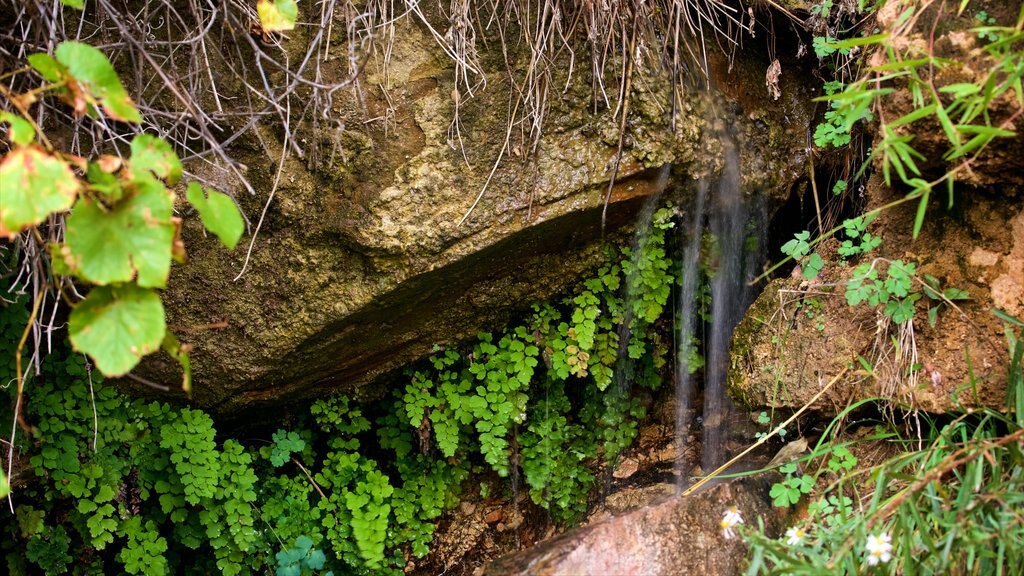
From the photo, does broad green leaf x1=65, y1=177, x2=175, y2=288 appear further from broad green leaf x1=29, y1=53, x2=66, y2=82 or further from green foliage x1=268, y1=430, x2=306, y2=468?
green foliage x1=268, y1=430, x2=306, y2=468

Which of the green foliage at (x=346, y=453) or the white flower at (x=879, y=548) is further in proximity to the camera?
the green foliage at (x=346, y=453)

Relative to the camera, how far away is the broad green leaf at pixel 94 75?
1.69 meters

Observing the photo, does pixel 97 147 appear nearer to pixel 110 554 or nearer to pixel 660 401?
pixel 110 554

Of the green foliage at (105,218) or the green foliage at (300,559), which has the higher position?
the green foliage at (105,218)

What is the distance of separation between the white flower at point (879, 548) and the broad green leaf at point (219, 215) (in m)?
1.77

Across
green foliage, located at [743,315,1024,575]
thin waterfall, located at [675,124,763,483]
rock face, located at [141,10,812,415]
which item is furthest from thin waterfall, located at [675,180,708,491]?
green foliage, located at [743,315,1024,575]

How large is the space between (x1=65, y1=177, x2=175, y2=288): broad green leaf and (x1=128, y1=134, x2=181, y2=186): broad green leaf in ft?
0.17

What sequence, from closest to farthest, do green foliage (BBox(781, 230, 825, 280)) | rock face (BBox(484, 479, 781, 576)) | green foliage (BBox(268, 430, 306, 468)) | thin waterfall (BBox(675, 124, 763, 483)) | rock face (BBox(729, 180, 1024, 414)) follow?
rock face (BBox(729, 180, 1024, 414))
rock face (BBox(484, 479, 781, 576))
green foliage (BBox(781, 230, 825, 280))
thin waterfall (BBox(675, 124, 763, 483))
green foliage (BBox(268, 430, 306, 468))

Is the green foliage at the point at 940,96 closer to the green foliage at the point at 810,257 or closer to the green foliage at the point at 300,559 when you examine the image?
the green foliage at the point at 810,257

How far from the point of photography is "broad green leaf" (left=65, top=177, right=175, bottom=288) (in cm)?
157

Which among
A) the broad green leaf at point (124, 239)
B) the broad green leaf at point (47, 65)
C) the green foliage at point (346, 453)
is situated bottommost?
the green foliage at point (346, 453)

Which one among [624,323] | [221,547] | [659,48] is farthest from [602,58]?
[221,547]

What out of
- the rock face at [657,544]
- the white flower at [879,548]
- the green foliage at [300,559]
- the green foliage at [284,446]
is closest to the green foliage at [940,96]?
the white flower at [879,548]

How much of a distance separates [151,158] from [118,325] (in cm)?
37
